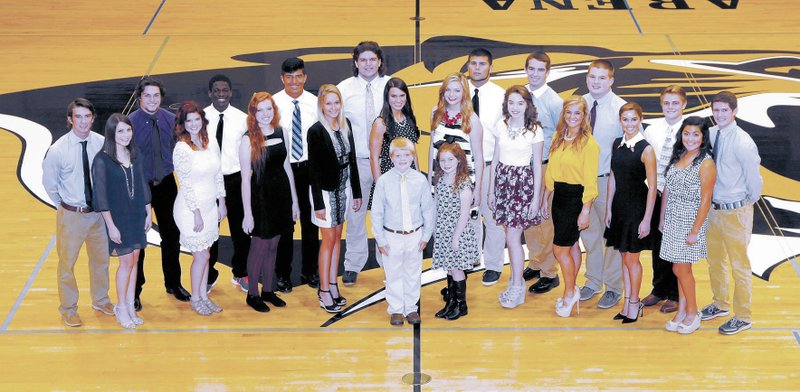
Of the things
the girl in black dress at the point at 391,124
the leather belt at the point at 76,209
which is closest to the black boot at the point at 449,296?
the girl in black dress at the point at 391,124

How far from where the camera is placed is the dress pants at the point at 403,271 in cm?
719

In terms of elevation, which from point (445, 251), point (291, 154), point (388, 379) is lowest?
point (388, 379)

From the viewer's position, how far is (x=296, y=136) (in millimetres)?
7586

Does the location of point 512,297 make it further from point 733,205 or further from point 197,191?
point 197,191

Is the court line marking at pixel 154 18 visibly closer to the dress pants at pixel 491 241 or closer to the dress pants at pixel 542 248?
the dress pants at pixel 491 241

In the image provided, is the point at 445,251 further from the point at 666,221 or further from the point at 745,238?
the point at 745,238

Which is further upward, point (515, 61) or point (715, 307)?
point (515, 61)

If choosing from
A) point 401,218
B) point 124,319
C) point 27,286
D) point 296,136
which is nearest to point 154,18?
point 27,286

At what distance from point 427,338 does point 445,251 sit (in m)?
0.60

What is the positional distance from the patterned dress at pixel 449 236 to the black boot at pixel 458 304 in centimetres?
16

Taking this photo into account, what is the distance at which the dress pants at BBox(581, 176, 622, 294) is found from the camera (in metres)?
7.45

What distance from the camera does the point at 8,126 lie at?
36.7 feet

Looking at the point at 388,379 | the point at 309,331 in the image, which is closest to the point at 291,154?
the point at 309,331

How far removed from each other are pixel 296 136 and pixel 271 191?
0.47 meters
